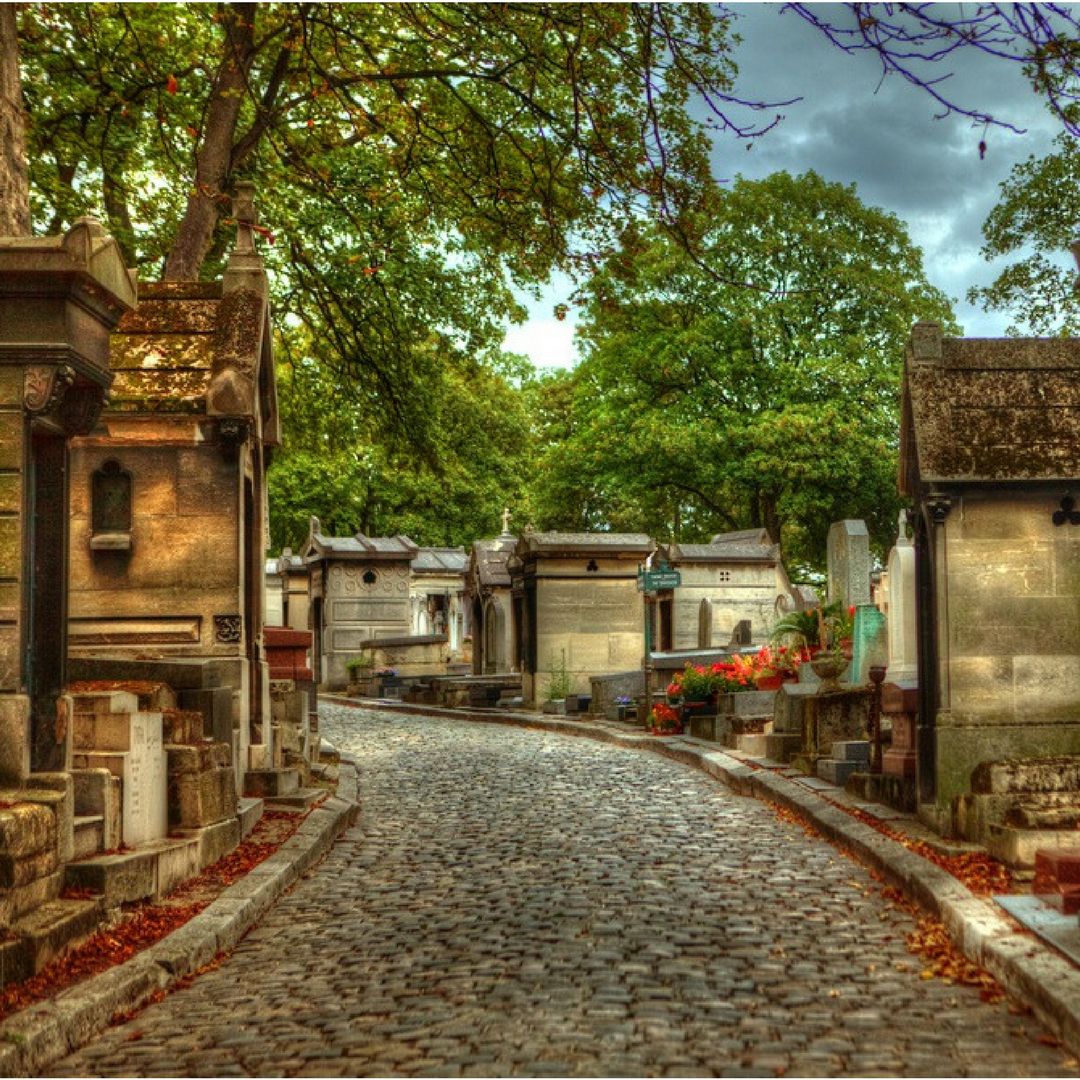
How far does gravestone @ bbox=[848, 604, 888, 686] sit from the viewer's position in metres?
A: 13.1

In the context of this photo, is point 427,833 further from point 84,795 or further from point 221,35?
point 221,35

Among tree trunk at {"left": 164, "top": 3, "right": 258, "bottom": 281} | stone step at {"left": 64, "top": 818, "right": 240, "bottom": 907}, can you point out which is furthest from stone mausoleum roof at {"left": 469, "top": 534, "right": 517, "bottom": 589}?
stone step at {"left": 64, "top": 818, "right": 240, "bottom": 907}

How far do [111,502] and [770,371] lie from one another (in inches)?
1109

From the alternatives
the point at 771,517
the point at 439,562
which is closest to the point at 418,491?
the point at 439,562

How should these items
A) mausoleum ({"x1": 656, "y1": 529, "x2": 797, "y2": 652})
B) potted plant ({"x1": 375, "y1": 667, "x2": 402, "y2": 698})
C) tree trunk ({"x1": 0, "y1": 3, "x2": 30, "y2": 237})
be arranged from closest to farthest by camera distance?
tree trunk ({"x1": 0, "y1": 3, "x2": 30, "y2": 237}) < potted plant ({"x1": 375, "y1": 667, "x2": 402, "y2": 698}) < mausoleum ({"x1": 656, "y1": 529, "x2": 797, "y2": 652})

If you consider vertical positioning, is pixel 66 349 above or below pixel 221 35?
below

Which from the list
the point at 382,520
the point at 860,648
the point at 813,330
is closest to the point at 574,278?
the point at 860,648

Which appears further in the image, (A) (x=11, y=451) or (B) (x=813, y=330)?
(B) (x=813, y=330)

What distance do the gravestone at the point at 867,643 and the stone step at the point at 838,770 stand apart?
4.95 ft

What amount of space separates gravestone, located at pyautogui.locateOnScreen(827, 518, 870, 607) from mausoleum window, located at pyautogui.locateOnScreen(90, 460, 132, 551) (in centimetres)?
1033

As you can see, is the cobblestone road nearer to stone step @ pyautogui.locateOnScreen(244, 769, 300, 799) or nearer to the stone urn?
stone step @ pyautogui.locateOnScreen(244, 769, 300, 799)

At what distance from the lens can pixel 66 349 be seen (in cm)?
606

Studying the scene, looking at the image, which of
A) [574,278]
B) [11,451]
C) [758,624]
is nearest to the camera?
[11,451]

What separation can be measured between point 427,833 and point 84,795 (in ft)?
12.5
